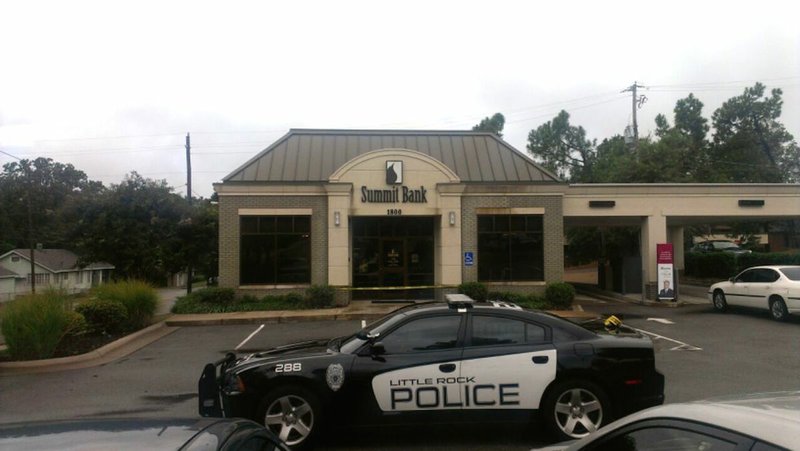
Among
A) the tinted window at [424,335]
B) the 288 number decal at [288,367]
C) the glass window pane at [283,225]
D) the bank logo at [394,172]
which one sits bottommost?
the 288 number decal at [288,367]

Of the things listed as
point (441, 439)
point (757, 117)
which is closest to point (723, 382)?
point (441, 439)

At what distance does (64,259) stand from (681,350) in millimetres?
48161

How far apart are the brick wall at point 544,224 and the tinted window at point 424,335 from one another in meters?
14.4

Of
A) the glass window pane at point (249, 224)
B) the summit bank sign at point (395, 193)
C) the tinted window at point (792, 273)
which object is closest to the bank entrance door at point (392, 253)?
the summit bank sign at point (395, 193)

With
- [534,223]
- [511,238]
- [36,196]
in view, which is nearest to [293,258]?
[511,238]

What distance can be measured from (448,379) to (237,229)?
15653 mm

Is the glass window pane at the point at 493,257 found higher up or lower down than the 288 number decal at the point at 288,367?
higher up

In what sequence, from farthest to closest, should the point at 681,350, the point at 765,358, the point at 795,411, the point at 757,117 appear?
the point at 757,117
the point at 681,350
the point at 765,358
the point at 795,411

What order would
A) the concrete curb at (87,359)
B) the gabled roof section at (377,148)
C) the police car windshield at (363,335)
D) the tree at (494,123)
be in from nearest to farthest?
the police car windshield at (363,335) < the concrete curb at (87,359) < the gabled roof section at (377,148) < the tree at (494,123)

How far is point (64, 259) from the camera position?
47062 millimetres

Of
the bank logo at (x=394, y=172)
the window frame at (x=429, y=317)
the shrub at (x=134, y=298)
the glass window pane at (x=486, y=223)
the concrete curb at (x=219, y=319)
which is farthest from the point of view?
the glass window pane at (x=486, y=223)

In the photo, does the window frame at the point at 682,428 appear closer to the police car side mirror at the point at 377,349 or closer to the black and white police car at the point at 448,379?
the black and white police car at the point at 448,379

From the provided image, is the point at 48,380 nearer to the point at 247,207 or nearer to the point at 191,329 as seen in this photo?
the point at 191,329

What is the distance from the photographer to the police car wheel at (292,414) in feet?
19.1
